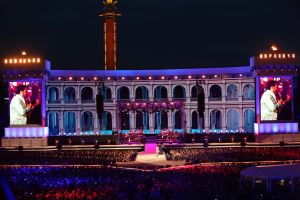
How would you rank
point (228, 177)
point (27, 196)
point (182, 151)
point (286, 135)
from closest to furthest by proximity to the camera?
point (27, 196) < point (228, 177) < point (182, 151) < point (286, 135)

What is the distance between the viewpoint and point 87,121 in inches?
3342

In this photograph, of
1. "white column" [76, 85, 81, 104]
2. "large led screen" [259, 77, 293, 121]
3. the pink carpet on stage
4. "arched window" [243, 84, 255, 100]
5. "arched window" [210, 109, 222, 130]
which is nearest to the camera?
the pink carpet on stage

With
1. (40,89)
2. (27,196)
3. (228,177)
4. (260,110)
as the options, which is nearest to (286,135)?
(260,110)

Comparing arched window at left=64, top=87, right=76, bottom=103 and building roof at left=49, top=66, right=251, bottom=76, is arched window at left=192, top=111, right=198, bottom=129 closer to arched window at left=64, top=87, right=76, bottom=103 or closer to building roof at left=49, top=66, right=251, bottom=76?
building roof at left=49, top=66, right=251, bottom=76

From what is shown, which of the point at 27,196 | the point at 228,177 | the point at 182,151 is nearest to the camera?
the point at 27,196

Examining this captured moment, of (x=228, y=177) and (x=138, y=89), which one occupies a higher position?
(x=138, y=89)

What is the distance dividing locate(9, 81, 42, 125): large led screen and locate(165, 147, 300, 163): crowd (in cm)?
1911

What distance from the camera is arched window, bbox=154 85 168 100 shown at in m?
84.3

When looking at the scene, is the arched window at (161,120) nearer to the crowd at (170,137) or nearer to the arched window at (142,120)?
the arched window at (142,120)

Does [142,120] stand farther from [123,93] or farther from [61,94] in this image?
[61,94]

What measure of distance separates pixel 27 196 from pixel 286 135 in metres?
46.8

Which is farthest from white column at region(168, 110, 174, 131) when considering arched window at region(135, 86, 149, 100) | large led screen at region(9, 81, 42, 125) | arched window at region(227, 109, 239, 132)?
large led screen at region(9, 81, 42, 125)

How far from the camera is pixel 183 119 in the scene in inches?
3132

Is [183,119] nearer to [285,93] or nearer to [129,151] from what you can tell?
[285,93]
